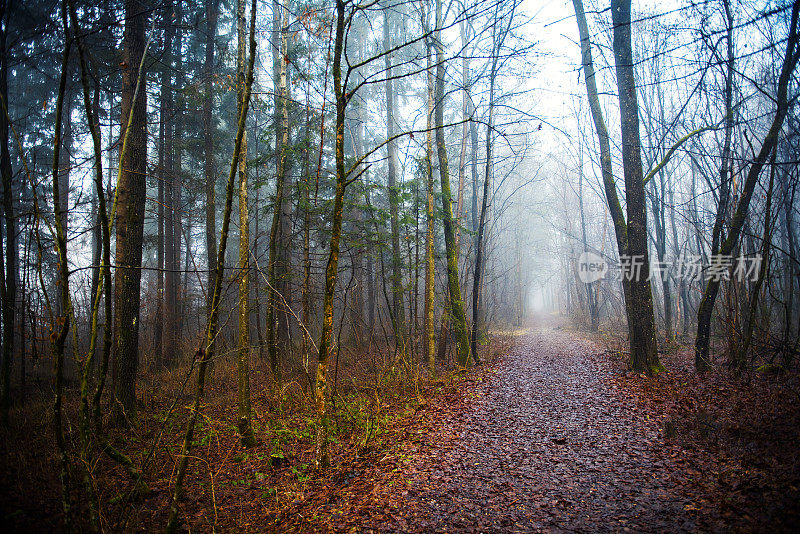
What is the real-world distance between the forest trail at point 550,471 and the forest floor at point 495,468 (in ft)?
0.06

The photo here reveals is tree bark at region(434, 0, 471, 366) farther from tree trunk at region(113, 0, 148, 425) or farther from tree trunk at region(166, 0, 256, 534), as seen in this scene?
tree trunk at region(166, 0, 256, 534)

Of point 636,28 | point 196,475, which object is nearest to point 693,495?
point 196,475

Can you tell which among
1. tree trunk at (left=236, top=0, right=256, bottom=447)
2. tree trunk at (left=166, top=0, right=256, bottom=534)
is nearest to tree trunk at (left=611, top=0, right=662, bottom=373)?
tree trunk at (left=236, top=0, right=256, bottom=447)

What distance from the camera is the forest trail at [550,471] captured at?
10.0ft

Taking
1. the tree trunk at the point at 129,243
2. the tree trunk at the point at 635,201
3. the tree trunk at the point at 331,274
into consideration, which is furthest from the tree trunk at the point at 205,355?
the tree trunk at the point at 635,201

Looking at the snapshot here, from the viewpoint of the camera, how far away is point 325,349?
12.9 feet

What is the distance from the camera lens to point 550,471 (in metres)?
3.87

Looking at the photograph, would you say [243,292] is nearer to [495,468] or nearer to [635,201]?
[495,468]

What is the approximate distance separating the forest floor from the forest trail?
0.02 m

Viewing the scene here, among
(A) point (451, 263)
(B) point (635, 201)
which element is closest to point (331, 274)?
(A) point (451, 263)

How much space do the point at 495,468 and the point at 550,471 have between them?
584 millimetres

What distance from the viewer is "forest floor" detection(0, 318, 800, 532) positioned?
303 cm

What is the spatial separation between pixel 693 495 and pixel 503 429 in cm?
229

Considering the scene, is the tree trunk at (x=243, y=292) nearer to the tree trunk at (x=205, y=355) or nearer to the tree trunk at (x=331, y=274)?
the tree trunk at (x=331, y=274)
